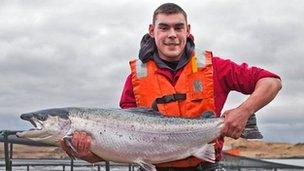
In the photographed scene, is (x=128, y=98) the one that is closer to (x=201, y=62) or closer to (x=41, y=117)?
(x=201, y=62)

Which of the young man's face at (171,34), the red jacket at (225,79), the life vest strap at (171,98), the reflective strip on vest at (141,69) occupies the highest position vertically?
the young man's face at (171,34)

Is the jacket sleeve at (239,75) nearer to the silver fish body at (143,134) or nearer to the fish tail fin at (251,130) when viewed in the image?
the fish tail fin at (251,130)

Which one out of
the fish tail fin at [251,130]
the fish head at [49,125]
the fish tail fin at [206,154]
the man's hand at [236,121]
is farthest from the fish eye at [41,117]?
the fish tail fin at [251,130]

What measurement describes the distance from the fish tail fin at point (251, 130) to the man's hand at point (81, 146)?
1492 mm

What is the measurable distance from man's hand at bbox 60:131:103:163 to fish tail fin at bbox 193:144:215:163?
988mm

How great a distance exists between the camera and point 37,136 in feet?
20.9

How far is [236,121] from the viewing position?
622cm

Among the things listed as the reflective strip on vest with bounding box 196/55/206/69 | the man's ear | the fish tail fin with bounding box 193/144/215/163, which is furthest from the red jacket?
the man's ear

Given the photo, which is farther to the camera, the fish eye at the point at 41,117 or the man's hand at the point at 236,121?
the fish eye at the point at 41,117

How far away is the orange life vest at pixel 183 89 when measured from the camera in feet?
21.7

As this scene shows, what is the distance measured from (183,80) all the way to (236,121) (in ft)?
2.66

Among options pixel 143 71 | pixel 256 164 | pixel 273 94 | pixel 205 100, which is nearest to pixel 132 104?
pixel 143 71

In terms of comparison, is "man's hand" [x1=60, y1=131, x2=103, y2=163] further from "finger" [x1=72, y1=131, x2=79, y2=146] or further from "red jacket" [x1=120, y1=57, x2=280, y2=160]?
"red jacket" [x1=120, y1=57, x2=280, y2=160]

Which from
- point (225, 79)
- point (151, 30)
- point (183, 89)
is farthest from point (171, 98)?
point (151, 30)
